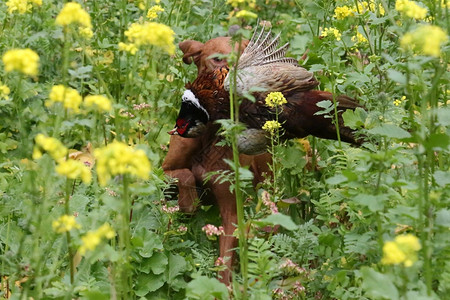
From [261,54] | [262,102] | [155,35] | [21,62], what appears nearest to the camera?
[21,62]

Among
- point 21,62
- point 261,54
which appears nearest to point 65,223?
point 21,62

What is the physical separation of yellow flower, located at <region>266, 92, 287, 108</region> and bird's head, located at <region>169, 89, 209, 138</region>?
27 cm

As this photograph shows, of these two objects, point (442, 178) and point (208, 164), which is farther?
point (208, 164)

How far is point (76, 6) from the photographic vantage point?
2092mm

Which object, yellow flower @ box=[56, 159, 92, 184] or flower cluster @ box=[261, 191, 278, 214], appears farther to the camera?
flower cluster @ box=[261, 191, 278, 214]

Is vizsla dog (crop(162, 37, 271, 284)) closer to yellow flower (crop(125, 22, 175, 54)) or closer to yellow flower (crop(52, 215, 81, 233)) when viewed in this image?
yellow flower (crop(125, 22, 175, 54))

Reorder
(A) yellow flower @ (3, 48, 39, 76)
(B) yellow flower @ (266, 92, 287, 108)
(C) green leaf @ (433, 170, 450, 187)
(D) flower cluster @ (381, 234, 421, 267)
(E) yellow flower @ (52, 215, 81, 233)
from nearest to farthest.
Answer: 1. (D) flower cluster @ (381, 234, 421, 267)
2. (A) yellow flower @ (3, 48, 39, 76)
3. (E) yellow flower @ (52, 215, 81, 233)
4. (C) green leaf @ (433, 170, 450, 187)
5. (B) yellow flower @ (266, 92, 287, 108)

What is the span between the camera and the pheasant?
314 centimetres

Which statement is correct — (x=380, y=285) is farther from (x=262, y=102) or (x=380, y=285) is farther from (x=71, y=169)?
(x=262, y=102)

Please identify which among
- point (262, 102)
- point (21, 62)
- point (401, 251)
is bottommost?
point (262, 102)

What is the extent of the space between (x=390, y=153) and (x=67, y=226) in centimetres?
89

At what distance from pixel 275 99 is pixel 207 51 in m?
0.57

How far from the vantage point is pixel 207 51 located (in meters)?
3.47

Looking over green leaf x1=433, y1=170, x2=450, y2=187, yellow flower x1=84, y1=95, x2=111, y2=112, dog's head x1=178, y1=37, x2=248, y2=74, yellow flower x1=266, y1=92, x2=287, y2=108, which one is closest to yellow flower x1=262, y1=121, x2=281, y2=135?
yellow flower x1=266, y1=92, x2=287, y2=108
